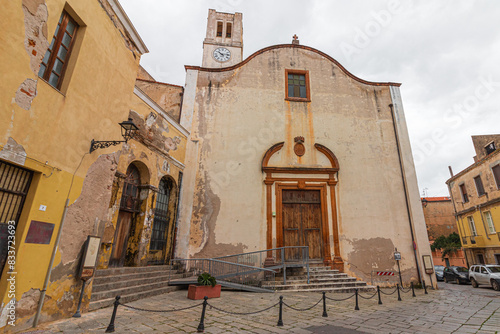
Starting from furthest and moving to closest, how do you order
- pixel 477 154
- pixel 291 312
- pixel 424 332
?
pixel 477 154 < pixel 291 312 < pixel 424 332

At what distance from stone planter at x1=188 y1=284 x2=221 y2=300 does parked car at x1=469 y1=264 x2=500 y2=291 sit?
529 inches

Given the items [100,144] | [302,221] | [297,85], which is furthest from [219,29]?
[100,144]

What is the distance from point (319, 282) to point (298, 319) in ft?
13.6

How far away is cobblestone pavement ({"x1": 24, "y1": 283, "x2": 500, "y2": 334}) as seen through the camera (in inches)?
183

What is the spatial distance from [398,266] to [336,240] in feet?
9.48

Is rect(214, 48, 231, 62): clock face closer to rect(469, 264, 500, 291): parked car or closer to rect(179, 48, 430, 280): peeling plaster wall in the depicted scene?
rect(179, 48, 430, 280): peeling plaster wall

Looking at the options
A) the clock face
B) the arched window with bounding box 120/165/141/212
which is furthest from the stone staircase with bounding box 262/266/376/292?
the clock face

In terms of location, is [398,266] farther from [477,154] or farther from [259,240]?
[477,154]

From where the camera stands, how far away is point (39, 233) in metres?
4.60

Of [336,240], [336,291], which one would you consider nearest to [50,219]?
[336,291]

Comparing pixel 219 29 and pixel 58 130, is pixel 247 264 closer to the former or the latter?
pixel 58 130

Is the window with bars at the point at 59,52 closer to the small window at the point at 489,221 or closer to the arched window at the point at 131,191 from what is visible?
the arched window at the point at 131,191

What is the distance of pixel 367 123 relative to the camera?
516 inches

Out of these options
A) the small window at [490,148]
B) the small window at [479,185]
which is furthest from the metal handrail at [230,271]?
the small window at [490,148]
